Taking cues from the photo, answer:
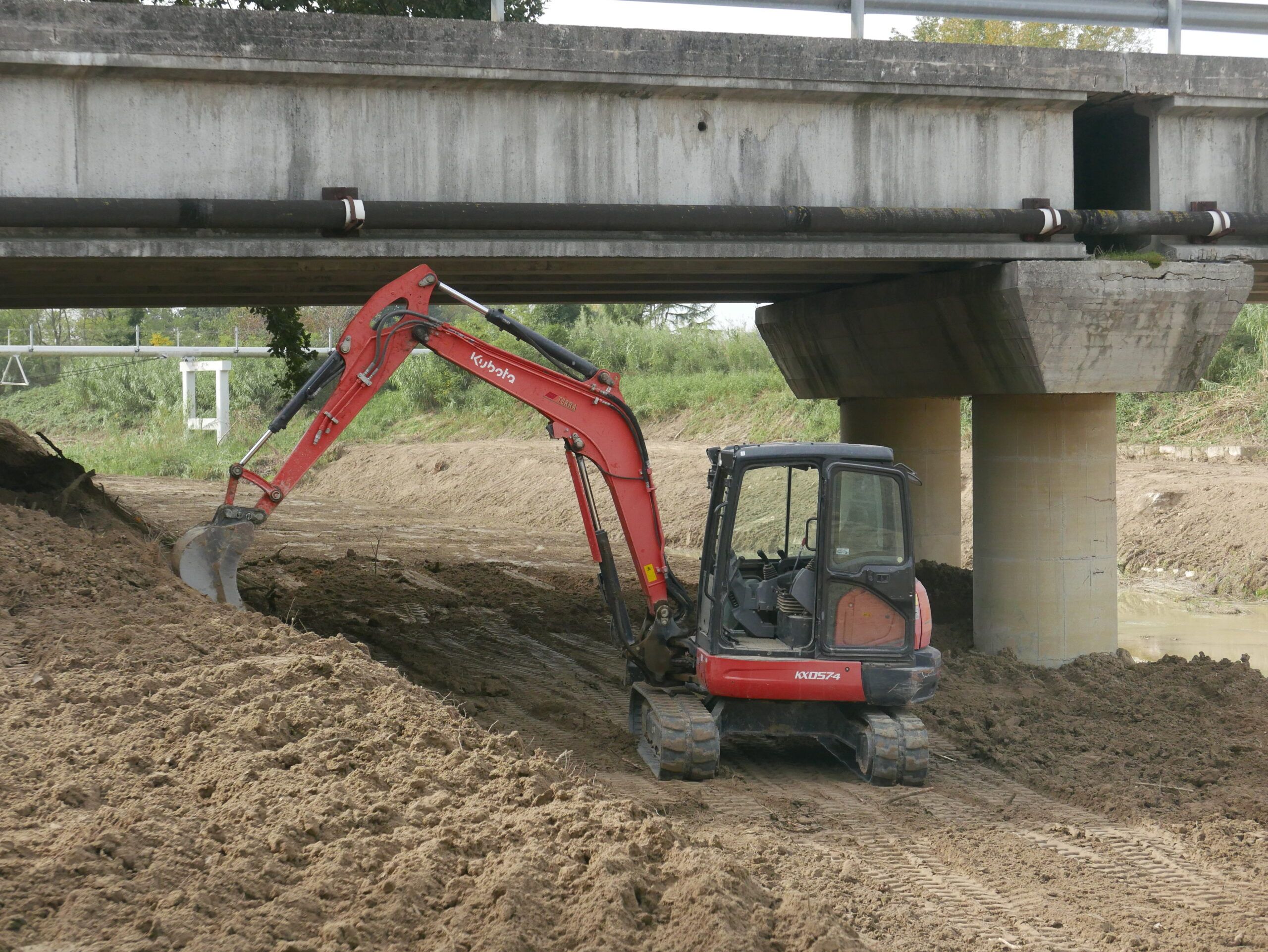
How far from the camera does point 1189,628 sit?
1694cm

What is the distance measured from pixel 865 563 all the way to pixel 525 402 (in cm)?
312

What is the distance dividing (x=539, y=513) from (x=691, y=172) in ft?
52.9

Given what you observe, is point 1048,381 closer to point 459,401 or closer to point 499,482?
point 499,482

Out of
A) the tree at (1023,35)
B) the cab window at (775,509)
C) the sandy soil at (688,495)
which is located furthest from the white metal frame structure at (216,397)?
the cab window at (775,509)

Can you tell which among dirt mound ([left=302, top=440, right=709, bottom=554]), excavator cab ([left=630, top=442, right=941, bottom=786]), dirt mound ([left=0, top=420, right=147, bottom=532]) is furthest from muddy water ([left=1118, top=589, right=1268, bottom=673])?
dirt mound ([left=0, top=420, right=147, bottom=532])

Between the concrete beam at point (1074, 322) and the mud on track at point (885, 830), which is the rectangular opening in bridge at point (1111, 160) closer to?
the concrete beam at point (1074, 322)

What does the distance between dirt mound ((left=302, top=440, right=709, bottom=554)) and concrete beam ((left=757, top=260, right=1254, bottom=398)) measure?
10.7 meters

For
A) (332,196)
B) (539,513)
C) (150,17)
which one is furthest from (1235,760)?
(539,513)

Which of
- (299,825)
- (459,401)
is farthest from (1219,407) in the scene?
(299,825)

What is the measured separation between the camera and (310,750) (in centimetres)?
709

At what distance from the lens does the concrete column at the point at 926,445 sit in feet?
55.8

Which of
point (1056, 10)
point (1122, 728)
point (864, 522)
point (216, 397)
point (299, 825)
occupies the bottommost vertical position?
point (1122, 728)

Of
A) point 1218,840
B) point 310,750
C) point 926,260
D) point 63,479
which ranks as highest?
point 926,260

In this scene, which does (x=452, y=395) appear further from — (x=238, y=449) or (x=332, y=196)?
(x=332, y=196)
